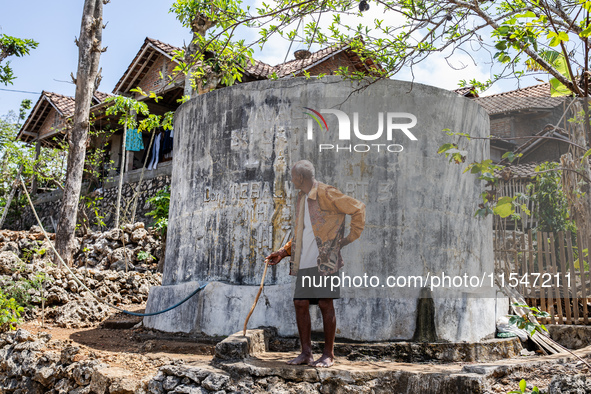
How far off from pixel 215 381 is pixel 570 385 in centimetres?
279

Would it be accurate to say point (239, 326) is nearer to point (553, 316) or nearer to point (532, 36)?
point (532, 36)

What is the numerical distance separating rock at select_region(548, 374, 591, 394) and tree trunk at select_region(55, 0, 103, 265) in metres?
10.9

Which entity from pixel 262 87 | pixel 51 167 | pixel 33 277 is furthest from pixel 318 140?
pixel 51 167

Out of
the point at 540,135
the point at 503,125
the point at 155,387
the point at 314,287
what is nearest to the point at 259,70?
the point at 540,135

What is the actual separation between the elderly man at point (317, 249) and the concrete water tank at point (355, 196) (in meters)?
0.76

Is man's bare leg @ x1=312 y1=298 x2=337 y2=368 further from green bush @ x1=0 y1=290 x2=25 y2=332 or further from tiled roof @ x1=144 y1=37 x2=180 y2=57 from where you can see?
tiled roof @ x1=144 y1=37 x2=180 y2=57

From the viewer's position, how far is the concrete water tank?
20.1 ft

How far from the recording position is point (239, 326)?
247 inches

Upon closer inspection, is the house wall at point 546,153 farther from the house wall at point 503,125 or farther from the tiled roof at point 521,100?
the tiled roof at point 521,100

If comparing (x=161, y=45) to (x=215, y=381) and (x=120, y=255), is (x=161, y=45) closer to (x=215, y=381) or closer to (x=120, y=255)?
(x=120, y=255)

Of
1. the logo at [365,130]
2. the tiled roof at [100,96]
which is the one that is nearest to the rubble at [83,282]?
the logo at [365,130]

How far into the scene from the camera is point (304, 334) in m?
5.07

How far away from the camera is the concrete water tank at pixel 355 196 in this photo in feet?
20.1

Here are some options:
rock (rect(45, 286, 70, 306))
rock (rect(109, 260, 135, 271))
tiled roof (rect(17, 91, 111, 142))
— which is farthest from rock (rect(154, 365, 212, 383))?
tiled roof (rect(17, 91, 111, 142))
